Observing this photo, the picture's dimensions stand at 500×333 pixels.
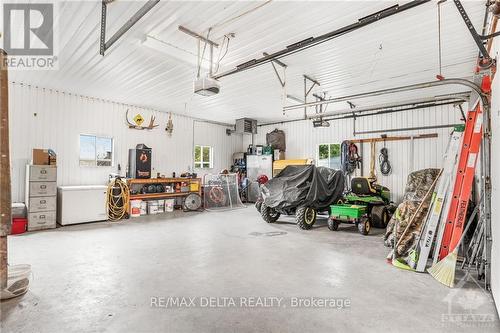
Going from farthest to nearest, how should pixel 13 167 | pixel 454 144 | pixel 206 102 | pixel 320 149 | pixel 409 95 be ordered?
pixel 320 149
pixel 206 102
pixel 409 95
pixel 13 167
pixel 454 144

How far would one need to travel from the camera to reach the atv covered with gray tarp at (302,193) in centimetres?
594

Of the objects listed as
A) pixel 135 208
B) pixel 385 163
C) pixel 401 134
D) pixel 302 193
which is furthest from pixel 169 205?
pixel 401 134

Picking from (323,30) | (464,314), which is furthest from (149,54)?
(464,314)

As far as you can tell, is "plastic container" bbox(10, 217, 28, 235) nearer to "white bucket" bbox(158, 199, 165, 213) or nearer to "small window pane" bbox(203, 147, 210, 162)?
"white bucket" bbox(158, 199, 165, 213)

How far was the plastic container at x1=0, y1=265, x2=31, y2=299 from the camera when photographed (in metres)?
2.57

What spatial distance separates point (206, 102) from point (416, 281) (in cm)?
670

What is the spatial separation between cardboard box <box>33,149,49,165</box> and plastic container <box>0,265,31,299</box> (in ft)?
12.7

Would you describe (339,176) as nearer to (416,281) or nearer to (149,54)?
(416,281)

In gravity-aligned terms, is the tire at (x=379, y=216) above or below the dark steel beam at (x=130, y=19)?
below

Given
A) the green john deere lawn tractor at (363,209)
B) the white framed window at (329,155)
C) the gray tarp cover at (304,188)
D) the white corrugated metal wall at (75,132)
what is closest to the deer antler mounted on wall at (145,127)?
the white corrugated metal wall at (75,132)

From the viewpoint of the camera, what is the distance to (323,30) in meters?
3.75

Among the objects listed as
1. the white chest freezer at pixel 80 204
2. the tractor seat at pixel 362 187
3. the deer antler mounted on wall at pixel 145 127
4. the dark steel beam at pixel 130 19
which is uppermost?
the dark steel beam at pixel 130 19

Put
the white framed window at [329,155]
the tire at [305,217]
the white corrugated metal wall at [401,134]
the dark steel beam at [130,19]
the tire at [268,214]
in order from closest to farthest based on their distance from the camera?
the dark steel beam at [130,19] < the tire at [305,217] < the tire at [268,214] < the white corrugated metal wall at [401,134] < the white framed window at [329,155]

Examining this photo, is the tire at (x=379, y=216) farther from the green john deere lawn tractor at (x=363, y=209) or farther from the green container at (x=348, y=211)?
the green container at (x=348, y=211)
